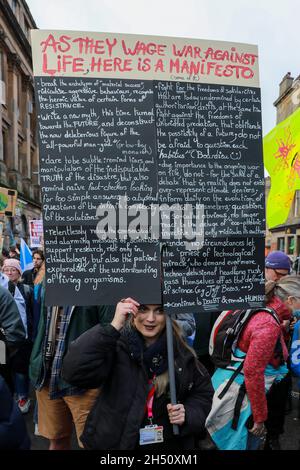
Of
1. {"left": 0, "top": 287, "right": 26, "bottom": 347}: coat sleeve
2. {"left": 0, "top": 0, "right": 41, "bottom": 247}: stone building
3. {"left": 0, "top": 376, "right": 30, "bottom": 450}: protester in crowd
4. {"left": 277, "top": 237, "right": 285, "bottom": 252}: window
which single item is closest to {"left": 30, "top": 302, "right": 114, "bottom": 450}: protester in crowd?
{"left": 0, "top": 287, "right": 26, "bottom": 347}: coat sleeve

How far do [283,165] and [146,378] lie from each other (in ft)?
10.5

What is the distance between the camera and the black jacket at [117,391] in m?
2.00

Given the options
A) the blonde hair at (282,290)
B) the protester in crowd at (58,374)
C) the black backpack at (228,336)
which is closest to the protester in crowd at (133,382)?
the black backpack at (228,336)

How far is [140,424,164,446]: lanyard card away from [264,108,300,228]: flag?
9.52 feet

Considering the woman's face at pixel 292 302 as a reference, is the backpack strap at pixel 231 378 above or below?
below

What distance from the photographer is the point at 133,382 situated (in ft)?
6.76

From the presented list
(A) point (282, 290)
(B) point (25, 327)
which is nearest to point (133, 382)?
(A) point (282, 290)

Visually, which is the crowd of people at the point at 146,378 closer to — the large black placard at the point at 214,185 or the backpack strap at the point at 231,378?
the backpack strap at the point at 231,378

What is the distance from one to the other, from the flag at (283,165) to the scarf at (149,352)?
8.72 feet

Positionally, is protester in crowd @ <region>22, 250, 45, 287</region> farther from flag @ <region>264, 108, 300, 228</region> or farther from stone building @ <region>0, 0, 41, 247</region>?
stone building @ <region>0, 0, 41, 247</region>

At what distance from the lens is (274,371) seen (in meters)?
2.89

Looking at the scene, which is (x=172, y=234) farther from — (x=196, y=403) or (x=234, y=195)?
(x=196, y=403)

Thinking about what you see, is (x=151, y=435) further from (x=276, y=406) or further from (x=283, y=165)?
(x=283, y=165)

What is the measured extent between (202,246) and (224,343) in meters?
0.93
